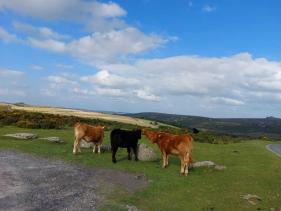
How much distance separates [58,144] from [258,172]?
16143mm

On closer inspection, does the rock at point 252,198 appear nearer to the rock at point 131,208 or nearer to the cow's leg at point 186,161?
the cow's leg at point 186,161

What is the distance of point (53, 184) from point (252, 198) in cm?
895

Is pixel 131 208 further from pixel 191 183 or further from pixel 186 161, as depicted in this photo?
pixel 186 161

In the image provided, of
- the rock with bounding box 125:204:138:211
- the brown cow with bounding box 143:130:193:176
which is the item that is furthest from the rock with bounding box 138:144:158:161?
the rock with bounding box 125:204:138:211

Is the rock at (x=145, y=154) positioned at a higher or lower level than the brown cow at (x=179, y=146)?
lower

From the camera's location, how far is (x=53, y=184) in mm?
17359

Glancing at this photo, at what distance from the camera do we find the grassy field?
15656 millimetres

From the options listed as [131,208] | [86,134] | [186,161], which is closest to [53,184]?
[131,208]

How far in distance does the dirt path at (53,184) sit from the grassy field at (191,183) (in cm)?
99

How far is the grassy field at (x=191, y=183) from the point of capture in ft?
51.4

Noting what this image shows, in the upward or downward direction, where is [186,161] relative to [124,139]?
downward

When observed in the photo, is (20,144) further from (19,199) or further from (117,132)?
(19,199)

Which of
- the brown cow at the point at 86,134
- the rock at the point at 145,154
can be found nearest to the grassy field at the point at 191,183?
the rock at the point at 145,154

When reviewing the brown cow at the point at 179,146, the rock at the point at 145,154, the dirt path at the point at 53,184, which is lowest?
the dirt path at the point at 53,184
